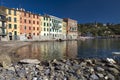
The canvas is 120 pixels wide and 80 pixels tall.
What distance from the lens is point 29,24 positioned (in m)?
93.5

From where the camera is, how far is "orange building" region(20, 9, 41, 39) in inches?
3472

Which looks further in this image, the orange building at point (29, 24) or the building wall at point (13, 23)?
the orange building at point (29, 24)

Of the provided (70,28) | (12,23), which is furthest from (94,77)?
(70,28)

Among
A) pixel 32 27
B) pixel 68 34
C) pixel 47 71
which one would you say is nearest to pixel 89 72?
pixel 47 71

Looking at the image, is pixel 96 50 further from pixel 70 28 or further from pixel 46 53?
pixel 70 28

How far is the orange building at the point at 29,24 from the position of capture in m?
88.2

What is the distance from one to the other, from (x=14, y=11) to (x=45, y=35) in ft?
90.3

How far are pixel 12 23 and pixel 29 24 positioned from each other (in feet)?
42.6

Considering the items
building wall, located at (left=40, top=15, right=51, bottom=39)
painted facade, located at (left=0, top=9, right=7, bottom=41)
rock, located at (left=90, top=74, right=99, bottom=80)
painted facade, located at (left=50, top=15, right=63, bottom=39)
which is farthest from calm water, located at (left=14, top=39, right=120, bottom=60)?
painted facade, located at (left=50, top=15, right=63, bottom=39)

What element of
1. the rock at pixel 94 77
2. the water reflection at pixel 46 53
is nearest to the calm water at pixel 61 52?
the water reflection at pixel 46 53

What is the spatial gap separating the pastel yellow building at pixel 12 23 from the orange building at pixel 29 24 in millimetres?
3137

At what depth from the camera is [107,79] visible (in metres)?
16.6

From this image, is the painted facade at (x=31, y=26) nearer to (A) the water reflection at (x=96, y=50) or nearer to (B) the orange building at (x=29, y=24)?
(B) the orange building at (x=29, y=24)

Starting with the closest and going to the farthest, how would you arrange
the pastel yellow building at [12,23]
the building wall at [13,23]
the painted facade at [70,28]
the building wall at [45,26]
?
the pastel yellow building at [12,23]
the building wall at [13,23]
the building wall at [45,26]
the painted facade at [70,28]
